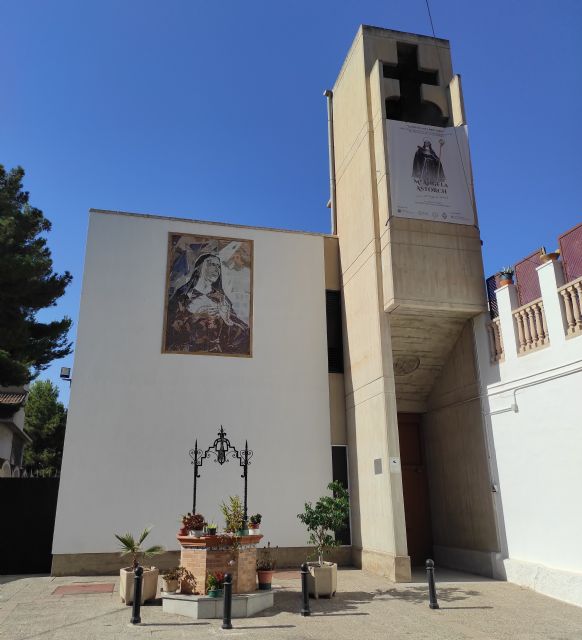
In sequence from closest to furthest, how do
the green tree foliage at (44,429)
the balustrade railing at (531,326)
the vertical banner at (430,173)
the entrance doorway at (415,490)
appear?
the balustrade railing at (531,326)
the vertical banner at (430,173)
the entrance doorway at (415,490)
the green tree foliage at (44,429)

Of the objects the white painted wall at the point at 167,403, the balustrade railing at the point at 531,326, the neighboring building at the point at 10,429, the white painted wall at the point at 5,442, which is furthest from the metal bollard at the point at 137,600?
the white painted wall at the point at 5,442

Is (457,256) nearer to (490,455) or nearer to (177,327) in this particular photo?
(490,455)

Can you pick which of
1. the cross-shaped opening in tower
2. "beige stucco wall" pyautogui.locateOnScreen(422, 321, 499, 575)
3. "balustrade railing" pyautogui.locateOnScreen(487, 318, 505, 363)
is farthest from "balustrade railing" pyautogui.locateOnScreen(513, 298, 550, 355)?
the cross-shaped opening in tower

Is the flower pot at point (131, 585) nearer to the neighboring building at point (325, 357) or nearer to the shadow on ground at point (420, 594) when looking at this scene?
the neighboring building at point (325, 357)

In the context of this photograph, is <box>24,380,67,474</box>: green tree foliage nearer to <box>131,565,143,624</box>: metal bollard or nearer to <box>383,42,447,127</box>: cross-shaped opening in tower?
<box>383,42,447,127</box>: cross-shaped opening in tower

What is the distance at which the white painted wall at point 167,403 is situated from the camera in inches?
528

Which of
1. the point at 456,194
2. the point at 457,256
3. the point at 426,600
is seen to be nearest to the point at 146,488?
the point at 426,600

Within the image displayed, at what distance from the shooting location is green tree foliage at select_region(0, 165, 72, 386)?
47.0ft

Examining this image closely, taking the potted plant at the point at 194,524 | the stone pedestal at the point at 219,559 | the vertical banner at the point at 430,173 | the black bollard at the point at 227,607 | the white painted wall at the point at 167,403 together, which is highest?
the vertical banner at the point at 430,173

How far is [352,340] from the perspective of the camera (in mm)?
14984

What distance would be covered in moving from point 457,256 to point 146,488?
955cm

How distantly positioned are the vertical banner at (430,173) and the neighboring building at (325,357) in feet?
0.12

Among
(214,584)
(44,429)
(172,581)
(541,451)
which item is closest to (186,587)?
(172,581)

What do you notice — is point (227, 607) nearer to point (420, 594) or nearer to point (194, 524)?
point (194, 524)
